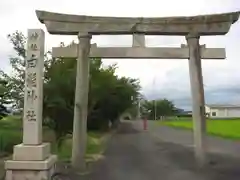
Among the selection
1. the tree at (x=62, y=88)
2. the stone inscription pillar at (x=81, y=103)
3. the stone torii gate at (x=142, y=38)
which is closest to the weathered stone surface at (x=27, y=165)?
the stone inscription pillar at (x=81, y=103)

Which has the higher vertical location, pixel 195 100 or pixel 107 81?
pixel 107 81

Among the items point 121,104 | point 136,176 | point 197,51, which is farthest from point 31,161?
point 121,104

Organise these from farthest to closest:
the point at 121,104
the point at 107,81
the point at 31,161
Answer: the point at 121,104 → the point at 107,81 → the point at 31,161

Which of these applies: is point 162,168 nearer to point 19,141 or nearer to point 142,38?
point 142,38

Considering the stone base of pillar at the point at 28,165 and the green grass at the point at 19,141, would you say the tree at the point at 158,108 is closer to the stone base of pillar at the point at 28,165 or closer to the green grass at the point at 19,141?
the green grass at the point at 19,141

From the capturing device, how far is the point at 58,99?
18.5 m

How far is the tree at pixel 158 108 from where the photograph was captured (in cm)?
9624

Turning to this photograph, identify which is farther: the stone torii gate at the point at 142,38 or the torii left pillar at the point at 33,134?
the stone torii gate at the point at 142,38

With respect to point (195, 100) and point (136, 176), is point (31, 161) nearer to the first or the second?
point (136, 176)

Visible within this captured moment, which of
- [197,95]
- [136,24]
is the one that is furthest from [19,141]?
[197,95]

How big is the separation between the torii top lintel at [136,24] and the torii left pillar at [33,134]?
3072 mm

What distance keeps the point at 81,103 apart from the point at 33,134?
3679 millimetres

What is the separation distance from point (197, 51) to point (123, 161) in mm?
4612

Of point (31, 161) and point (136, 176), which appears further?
point (136, 176)
